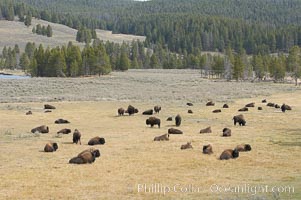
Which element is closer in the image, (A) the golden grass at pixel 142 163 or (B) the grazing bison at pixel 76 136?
(A) the golden grass at pixel 142 163

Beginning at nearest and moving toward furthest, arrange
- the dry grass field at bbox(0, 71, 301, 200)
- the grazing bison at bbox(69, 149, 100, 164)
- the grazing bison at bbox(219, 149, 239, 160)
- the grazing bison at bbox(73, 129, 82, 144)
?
the dry grass field at bbox(0, 71, 301, 200), the grazing bison at bbox(69, 149, 100, 164), the grazing bison at bbox(219, 149, 239, 160), the grazing bison at bbox(73, 129, 82, 144)

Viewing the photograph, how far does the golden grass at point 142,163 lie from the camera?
15820 millimetres

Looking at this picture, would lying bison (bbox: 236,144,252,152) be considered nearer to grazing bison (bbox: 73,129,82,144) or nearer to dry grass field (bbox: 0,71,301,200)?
dry grass field (bbox: 0,71,301,200)

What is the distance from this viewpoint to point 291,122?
36938 millimetres

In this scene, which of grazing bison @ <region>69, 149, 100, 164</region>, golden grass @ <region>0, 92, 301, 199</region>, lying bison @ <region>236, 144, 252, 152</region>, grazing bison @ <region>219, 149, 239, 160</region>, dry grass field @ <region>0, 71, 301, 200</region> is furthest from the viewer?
lying bison @ <region>236, 144, 252, 152</region>

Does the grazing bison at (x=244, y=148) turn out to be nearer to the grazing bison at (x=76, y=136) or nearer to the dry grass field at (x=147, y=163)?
the dry grass field at (x=147, y=163)

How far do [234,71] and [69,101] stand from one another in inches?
2534

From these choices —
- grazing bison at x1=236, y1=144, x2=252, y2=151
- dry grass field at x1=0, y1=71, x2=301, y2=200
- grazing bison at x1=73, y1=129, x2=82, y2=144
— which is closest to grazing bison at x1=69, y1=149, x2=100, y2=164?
dry grass field at x1=0, y1=71, x2=301, y2=200

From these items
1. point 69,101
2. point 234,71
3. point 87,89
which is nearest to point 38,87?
point 87,89

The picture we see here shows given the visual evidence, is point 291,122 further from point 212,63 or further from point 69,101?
point 212,63

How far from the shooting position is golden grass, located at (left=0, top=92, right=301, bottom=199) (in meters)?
15.8

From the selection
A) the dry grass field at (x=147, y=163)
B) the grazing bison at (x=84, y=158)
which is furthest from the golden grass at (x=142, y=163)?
the grazing bison at (x=84, y=158)

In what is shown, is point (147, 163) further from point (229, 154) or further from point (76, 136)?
point (76, 136)

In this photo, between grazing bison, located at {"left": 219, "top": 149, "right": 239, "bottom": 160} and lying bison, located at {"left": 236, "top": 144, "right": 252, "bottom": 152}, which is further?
lying bison, located at {"left": 236, "top": 144, "right": 252, "bottom": 152}
